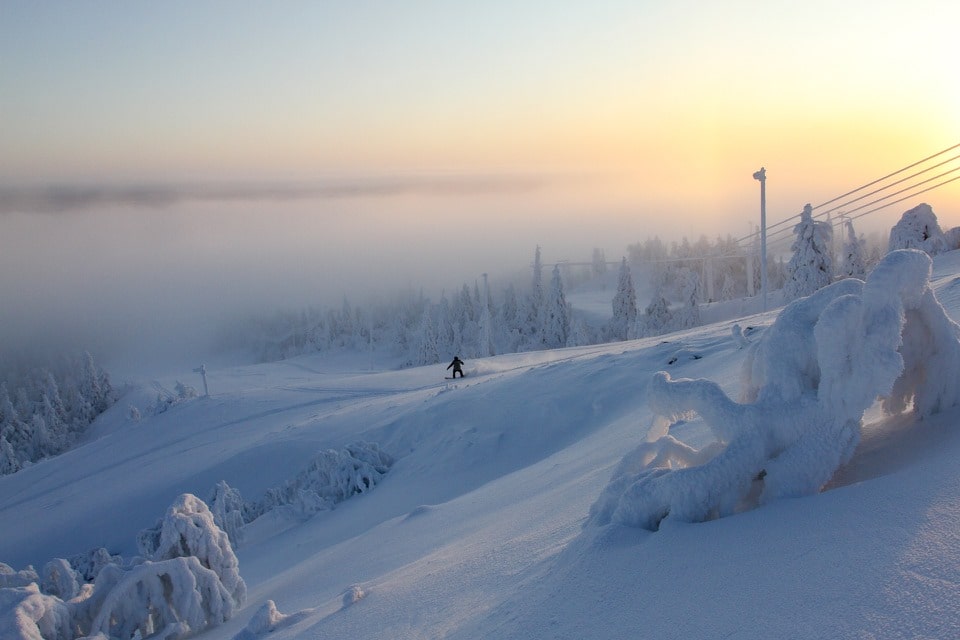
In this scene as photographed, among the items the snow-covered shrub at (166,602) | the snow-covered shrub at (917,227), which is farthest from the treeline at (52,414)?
the snow-covered shrub at (917,227)

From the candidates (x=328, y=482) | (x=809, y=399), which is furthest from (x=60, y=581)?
(x=809, y=399)

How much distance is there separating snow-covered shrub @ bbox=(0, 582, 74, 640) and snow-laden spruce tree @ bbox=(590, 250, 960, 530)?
699cm

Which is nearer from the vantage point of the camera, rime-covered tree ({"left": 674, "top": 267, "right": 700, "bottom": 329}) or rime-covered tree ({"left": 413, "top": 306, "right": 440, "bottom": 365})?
rime-covered tree ({"left": 674, "top": 267, "right": 700, "bottom": 329})

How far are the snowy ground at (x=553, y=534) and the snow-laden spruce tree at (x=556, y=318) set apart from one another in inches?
2122

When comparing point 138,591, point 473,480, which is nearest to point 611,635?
point 138,591

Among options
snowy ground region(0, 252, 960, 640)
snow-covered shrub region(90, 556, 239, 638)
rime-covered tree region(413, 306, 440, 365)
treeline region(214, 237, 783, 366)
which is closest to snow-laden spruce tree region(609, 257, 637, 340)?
treeline region(214, 237, 783, 366)

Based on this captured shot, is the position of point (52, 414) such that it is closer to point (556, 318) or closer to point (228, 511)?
point (556, 318)

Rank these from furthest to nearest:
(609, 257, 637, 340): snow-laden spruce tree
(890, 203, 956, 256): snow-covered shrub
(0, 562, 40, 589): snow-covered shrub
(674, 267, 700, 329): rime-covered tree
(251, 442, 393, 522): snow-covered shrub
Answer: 1. (609, 257, 637, 340): snow-laden spruce tree
2. (674, 267, 700, 329): rime-covered tree
3. (890, 203, 956, 256): snow-covered shrub
4. (251, 442, 393, 522): snow-covered shrub
5. (0, 562, 40, 589): snow-covered shrub

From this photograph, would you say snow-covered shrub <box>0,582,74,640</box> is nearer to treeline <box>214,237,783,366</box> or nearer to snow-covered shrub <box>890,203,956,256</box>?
snow-covered shrub <box>890,203,956,256</box>

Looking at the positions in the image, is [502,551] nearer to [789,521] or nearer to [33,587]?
[789,521]

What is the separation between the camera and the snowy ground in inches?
109

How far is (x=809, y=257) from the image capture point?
3962 cm

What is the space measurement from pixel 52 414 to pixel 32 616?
3706 inches

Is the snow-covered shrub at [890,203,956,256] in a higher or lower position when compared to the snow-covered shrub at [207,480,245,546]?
higher
